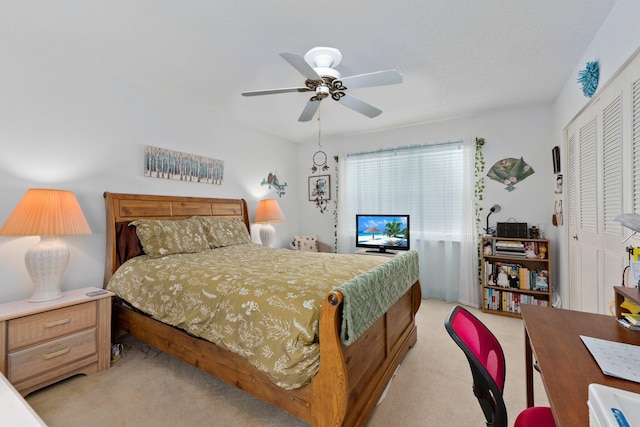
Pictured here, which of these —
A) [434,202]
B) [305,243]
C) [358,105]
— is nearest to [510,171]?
[434,202]

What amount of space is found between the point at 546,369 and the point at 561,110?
323cm

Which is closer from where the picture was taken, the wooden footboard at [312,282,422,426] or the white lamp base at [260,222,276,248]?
the wooden footboard at [312,282,422,426]

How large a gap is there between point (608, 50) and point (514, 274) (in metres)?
2.39

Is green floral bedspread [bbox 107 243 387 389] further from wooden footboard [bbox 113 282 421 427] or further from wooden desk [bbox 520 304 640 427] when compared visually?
wooden desk [bbox 520 304 640 427]

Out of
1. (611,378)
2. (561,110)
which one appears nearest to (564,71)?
(561,110)

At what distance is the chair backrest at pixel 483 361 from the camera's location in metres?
0.85

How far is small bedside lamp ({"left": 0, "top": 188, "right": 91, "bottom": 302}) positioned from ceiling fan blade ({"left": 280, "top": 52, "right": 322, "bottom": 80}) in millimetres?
2024

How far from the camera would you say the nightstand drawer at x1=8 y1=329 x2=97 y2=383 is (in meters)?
1.79

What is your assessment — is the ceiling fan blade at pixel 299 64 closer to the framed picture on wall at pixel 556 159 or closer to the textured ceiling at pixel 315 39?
the textured ceiling at pixel 315 39

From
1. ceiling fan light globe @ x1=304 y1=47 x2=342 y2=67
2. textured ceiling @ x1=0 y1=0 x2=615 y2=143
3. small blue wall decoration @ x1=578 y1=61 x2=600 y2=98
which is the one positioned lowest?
small blue wall decoration @ x1=578 y1=61 x2=600 y2=98

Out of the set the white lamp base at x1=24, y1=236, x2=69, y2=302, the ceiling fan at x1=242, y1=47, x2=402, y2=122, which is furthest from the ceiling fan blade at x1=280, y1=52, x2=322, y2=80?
the white lamp base at x1=24, y1=236, x2=69, y2=302

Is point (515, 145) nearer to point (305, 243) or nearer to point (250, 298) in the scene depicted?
point (305, 243)

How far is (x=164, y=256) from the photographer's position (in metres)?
2.59

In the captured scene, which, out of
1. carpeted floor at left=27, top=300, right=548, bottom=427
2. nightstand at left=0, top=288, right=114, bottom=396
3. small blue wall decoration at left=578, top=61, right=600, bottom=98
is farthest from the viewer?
small blue wall decoration at left=578, top=61, right=600, bottom=98
